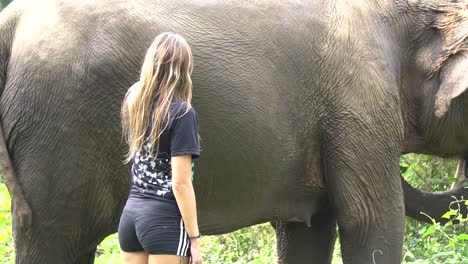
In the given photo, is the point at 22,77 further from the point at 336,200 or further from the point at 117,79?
the point at 336,200

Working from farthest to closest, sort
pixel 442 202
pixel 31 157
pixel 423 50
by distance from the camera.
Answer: pixel 442 202
pixel 423 50
pixel 31 157

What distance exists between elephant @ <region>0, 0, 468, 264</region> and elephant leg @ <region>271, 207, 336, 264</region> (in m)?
0.31

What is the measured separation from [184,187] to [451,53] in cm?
213

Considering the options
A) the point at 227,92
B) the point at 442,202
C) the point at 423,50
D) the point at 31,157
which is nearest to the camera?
the point at 31,157

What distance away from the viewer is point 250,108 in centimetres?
515

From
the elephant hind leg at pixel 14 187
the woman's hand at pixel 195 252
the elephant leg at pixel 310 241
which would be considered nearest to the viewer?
the woman's hand at pixel 195 252

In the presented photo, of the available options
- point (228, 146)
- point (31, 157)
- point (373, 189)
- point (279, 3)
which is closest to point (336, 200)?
point (373, 189)

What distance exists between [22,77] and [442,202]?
2.72 metres

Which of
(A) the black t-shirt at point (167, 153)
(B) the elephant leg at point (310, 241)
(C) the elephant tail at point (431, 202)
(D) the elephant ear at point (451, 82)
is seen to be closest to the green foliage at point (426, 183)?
(C) the elephant tail at point (431, 202)

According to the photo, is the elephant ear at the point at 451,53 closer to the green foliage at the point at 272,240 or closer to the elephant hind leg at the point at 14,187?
the green foliage at the point at 272,240

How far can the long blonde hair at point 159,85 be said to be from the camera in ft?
13.4

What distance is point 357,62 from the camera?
5.34 metres

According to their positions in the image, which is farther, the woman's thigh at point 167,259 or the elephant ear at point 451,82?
the elephant ear at point 451,82

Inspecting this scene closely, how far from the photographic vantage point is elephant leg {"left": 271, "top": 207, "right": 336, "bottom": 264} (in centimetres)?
607
